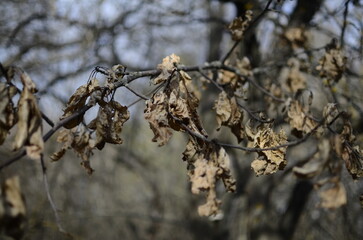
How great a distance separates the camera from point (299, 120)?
3221 mm

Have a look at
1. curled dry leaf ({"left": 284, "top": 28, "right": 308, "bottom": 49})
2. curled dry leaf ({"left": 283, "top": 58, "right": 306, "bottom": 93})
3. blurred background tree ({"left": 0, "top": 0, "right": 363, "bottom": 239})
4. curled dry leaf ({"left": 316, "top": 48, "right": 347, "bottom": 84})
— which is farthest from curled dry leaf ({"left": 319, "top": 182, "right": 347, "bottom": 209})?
curled dry leaf ({"left": 284, "top": 28, "right": 308, "bottom": 49})

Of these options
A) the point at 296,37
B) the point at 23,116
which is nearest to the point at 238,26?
the point at 296,37

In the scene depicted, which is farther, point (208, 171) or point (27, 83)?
point (208, 171)

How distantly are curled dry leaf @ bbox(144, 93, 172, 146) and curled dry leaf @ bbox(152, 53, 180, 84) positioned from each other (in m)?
0.11

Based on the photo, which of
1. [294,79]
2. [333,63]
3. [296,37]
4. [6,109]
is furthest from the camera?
[296,37]

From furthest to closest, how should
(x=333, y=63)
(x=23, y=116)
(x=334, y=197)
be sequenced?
(x=333, y=63)
(x=23, y=116)
(x=334, y=197)

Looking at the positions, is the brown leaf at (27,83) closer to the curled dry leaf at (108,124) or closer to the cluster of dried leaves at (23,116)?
the cluster of dried leaves at (23,116)

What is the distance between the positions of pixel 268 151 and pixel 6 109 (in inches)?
50.5

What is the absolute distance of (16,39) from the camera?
6746 millimetres

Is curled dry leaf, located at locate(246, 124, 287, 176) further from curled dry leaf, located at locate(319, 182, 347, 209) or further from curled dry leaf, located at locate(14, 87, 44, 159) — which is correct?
curled dry leaf, located at locate(14, 87, 44, 159)

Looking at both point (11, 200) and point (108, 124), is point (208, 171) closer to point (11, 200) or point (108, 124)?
point (108, 124)

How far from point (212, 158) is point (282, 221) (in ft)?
12.8

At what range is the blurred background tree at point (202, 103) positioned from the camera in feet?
16.0

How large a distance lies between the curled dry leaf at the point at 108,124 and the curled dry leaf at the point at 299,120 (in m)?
1.34
